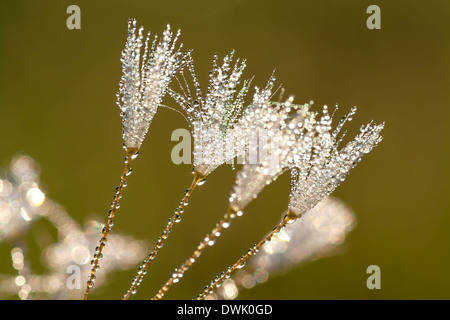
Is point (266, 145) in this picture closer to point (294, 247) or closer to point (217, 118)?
point (217, 118)

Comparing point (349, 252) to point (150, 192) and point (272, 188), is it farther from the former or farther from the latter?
point (150, 192)

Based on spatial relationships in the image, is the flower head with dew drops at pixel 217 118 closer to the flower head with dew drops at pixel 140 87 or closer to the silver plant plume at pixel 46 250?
the flower head with dew drops at pixel 140 87

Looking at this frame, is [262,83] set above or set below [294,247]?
above

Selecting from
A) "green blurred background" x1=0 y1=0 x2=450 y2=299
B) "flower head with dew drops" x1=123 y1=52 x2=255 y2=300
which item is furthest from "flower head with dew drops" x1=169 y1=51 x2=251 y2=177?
"green blurred background" x1=0 y1=0 x2=450 y2=299

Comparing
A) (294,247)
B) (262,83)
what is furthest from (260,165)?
(262,83)

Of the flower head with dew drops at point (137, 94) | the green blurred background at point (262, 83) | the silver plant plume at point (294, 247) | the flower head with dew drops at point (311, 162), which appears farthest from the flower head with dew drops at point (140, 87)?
the green blurred background at point (262, 83)

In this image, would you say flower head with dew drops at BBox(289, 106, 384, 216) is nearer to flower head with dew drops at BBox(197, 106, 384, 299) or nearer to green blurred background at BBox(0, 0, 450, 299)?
flower head with dew drops at BBox(197, 106, 384, 299)
